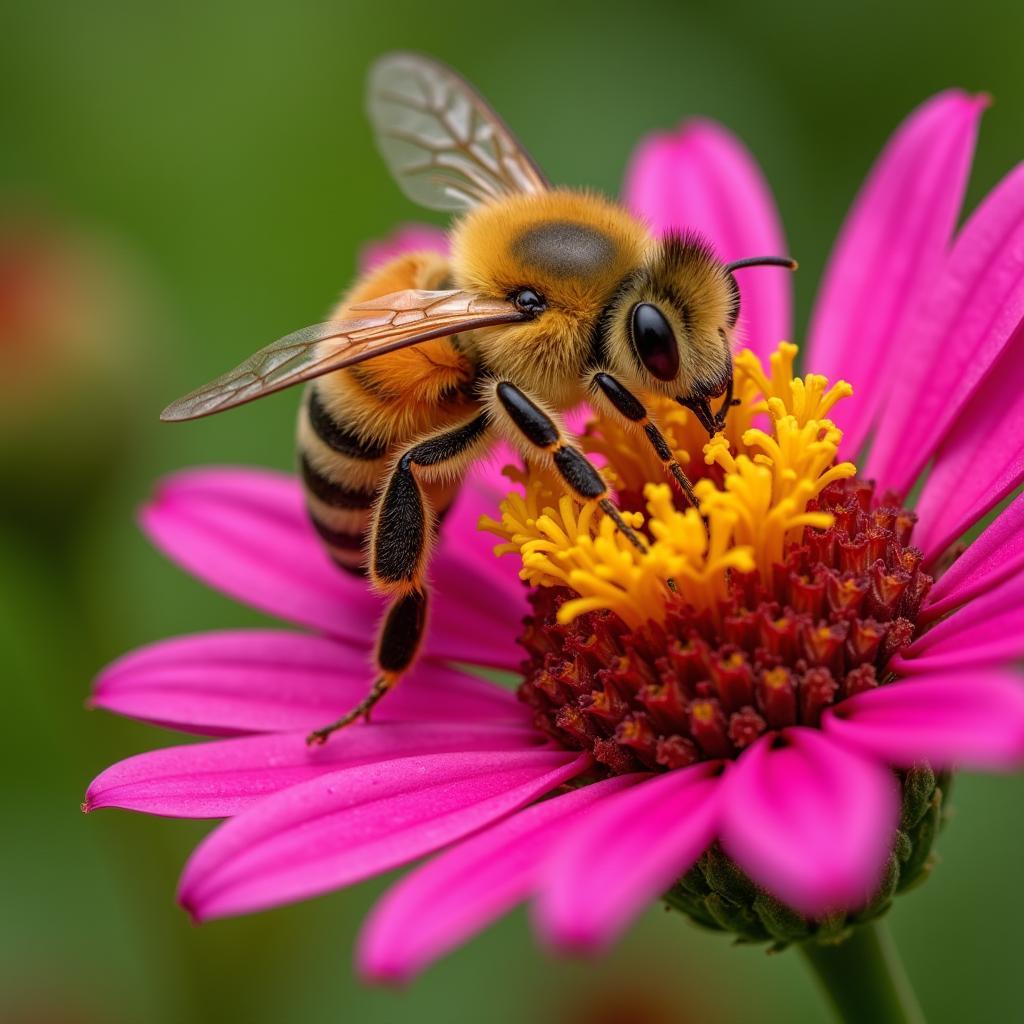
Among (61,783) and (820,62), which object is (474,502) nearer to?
(61,783)

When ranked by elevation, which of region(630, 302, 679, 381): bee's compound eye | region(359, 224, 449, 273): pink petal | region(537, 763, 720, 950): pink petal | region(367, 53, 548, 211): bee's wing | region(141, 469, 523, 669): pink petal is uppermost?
region(367, 53, 548, 211): bee's wing

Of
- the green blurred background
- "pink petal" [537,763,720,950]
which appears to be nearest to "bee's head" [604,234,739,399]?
"pink petal" [537,763,720,950]

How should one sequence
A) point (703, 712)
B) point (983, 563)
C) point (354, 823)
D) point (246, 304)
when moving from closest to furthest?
point (354, 823), point (703, 712), point (983, 563), point (246, 304)

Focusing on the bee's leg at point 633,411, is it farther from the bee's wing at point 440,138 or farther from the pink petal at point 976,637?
the bee's wing at point 440,138

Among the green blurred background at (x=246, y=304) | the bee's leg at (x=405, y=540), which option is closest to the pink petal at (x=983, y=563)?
the bee's leg at (x=405, y=540)

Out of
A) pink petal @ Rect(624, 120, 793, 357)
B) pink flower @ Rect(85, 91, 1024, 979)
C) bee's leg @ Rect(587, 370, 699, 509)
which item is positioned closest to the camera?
pink flower @ Rect(85, 91, 1024, 979)

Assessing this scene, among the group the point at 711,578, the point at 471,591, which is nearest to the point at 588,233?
the point at 711,578

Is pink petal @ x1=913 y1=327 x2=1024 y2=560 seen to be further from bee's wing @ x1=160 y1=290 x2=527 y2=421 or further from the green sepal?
bee's wing @ x1=160 y1=290 x2=527 y2=421

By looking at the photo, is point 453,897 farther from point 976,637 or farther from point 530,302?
point 530,302

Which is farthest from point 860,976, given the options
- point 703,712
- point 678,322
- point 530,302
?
point 530,302
